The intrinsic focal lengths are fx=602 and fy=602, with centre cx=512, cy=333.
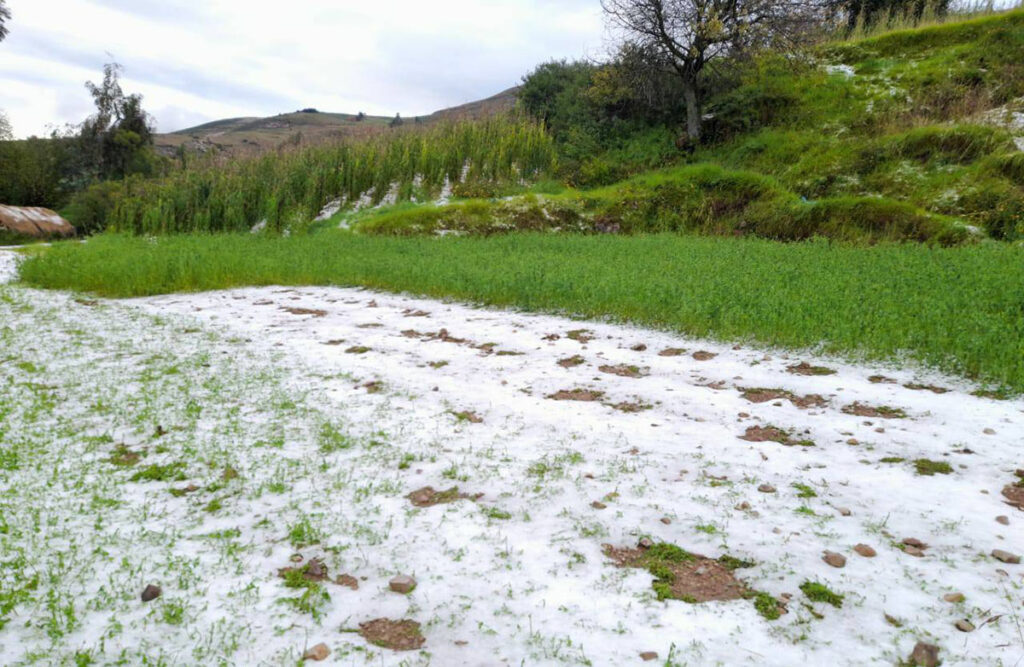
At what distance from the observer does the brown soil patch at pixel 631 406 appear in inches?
203

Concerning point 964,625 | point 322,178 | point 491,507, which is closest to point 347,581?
point 491,507

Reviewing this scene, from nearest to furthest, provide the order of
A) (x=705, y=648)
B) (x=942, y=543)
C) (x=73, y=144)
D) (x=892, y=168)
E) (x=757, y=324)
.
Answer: (x=705, y=648)
(x=942, y=543)
(x=757, y=324)
(x=892, y=168)
(x=73, y=144)

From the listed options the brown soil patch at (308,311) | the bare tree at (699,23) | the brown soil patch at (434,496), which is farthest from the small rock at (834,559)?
the bare tree at (699,23)

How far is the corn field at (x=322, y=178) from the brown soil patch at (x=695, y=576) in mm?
18187

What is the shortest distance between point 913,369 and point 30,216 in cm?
2758

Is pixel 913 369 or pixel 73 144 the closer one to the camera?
pixel 913 369

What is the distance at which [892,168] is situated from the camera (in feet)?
50.1

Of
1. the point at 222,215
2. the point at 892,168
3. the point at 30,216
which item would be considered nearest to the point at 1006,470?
the point at 892,168

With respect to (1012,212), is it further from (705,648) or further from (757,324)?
(705,648)

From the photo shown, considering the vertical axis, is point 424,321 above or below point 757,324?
below

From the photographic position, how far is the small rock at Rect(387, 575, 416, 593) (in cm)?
285

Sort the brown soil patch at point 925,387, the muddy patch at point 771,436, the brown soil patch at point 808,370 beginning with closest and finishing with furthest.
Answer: the muddy patch at point 771,436
the brown soil patch at point 925,387
the brown soil patch at point 808,370

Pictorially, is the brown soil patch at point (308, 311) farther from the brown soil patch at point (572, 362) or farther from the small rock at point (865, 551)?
the small rock at point (865, 551)

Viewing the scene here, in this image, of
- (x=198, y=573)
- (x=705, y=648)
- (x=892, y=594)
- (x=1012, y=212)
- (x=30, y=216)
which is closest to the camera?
(x=705, y=648)
